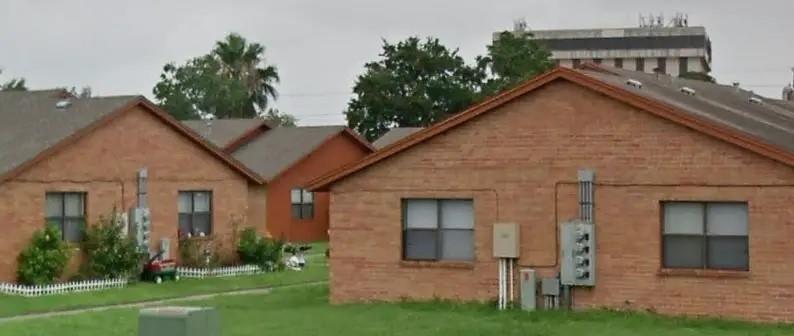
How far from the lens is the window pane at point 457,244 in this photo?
27.0 meters

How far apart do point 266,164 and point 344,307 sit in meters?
31.4

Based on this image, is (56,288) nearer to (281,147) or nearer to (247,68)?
(281,147)

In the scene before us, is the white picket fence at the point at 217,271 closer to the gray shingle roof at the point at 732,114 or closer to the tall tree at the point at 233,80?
the gray shingle roof at the point at 732,114

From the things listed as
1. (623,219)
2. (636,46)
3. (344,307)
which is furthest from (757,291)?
(636,46)

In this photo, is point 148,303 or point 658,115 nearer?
point 658,115

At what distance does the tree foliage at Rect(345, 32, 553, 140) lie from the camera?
89062 mm

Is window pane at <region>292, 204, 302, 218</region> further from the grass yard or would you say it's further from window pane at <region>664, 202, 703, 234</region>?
window pane at <region>664, 202, 703, 234</region>

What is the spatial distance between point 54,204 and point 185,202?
A: 507 centimetres

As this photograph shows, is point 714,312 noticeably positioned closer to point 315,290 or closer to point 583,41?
point 315,290

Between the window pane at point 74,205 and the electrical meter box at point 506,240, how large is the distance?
13.6 m

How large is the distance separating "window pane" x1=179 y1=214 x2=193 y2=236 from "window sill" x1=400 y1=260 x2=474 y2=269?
1296 centimetres

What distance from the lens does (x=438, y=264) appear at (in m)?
27.2

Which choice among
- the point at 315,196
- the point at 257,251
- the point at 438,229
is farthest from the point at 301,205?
the point at 438,229

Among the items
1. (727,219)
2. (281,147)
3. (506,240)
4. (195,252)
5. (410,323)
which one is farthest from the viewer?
(281,147)
